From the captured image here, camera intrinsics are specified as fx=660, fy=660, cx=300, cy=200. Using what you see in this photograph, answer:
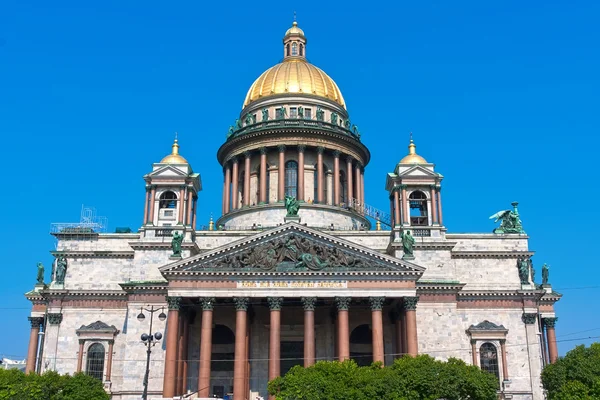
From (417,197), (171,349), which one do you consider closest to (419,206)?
(417,197)

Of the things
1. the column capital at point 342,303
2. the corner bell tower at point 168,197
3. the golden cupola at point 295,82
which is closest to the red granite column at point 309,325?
the column capital at point 342,303

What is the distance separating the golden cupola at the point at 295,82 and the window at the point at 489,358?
31.8m

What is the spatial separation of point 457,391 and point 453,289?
13549mm

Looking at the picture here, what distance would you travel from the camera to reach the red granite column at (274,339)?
46250 mm

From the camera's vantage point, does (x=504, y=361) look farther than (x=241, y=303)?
Yes

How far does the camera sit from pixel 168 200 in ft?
187

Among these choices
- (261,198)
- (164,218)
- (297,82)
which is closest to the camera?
(164,218)

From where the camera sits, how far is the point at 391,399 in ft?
124

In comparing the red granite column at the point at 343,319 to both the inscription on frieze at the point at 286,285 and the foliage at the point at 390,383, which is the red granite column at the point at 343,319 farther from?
the foliage at the point at 390,383

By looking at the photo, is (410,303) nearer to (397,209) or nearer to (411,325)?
(411,325)

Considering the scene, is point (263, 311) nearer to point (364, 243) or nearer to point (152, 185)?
point (364, 243)

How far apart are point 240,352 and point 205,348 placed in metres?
2.50

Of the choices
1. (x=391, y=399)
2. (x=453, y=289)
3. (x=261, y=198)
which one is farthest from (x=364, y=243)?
(x=391, y=399)

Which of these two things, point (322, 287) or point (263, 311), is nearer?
point (322, 287)
